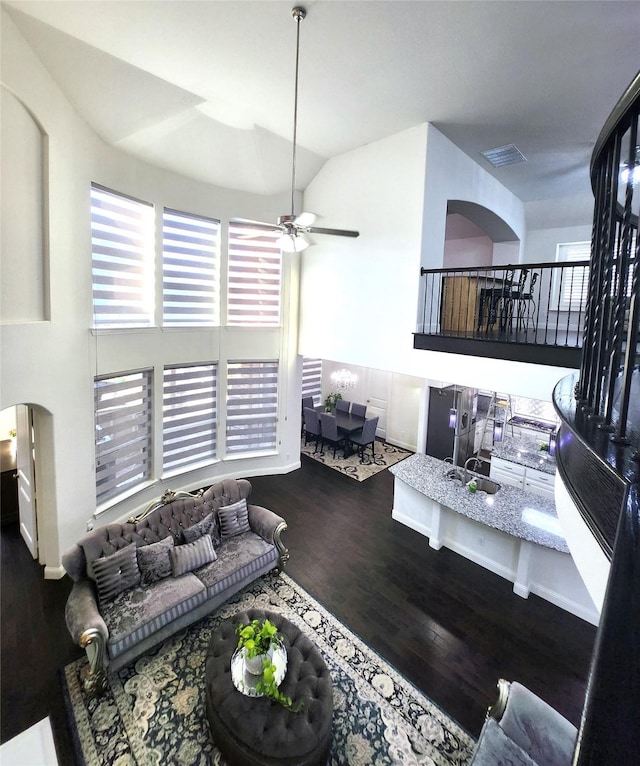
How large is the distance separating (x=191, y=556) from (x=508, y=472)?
619cm

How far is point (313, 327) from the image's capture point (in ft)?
25.3

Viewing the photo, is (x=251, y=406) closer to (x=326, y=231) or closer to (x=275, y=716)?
(x=326, y=231)

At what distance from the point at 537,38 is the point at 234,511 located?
6.57 meters

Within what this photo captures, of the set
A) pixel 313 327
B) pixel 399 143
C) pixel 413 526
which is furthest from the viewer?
pixel 313 327

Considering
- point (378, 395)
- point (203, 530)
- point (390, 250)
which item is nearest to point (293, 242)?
point (390, 250)

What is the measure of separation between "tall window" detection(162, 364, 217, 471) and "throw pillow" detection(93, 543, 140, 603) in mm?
2801

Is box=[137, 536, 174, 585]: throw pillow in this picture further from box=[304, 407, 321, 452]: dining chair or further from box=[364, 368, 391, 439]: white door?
box=[364, 368, 391, 439]: white door

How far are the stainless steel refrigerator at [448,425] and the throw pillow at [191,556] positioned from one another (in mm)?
6019

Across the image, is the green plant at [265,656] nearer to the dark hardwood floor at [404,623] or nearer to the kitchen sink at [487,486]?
the dark hardwood floor at [404,623]

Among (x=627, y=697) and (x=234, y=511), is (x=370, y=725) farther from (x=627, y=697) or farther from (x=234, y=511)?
(x=627, y=697)

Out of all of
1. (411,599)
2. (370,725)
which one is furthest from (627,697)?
(411,599)

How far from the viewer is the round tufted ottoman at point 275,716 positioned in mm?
2930

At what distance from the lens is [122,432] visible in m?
6.18

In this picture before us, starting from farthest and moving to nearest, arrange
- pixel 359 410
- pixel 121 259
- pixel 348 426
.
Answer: pixel 359 410
pixel 348 426
pixel 121 259
